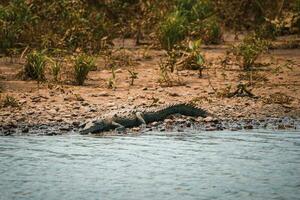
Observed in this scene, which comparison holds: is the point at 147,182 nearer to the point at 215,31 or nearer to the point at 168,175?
the point at 168,175

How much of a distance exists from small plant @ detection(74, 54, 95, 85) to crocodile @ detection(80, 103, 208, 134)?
2156 millimetres

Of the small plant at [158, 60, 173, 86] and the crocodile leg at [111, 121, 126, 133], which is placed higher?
the small plant at [158, 60, 173, 86]

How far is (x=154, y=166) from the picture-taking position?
699 centimetres

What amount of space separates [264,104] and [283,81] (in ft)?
5.20

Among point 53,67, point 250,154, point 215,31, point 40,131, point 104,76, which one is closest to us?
point 250,154

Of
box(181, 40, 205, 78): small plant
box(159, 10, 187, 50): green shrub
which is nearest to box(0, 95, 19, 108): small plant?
box(181, 40, 205, 78): small plant

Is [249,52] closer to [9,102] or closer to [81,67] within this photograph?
[81,67]

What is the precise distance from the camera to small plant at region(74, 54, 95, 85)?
35.8 feet

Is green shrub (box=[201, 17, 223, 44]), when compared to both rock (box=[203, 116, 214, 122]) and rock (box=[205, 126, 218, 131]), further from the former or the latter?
rock (box=[205, 126, 218, 131])

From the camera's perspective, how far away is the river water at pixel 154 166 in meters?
6.13

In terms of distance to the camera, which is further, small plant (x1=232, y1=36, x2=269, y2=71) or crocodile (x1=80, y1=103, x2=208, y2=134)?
small plant (x1=232, y1=36, x2=269, y2=71)

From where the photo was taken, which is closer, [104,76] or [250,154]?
[250,154]

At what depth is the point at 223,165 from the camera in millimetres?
7059

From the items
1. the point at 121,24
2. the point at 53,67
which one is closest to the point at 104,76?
the point at 53,67
